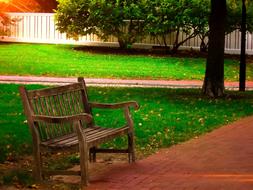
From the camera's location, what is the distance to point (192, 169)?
28.3 feet

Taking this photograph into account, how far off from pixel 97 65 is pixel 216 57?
29.7 ft

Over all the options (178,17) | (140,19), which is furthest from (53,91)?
(140,19)

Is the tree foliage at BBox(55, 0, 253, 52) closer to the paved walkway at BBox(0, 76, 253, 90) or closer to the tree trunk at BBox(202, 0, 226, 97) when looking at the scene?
the paved walkway at BBox(0, 76, 253, 90)

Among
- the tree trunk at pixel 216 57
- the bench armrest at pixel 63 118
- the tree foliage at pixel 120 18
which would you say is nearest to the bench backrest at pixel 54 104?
the bench armrest at pixel 63 118

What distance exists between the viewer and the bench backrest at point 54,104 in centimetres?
797

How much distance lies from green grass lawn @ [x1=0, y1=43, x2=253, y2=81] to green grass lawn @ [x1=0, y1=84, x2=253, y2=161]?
14.2ft

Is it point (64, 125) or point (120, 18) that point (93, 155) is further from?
point (120, 18)

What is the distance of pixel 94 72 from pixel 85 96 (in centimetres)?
1379

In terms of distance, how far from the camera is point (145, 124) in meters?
12.4

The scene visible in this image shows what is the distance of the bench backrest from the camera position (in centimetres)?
797

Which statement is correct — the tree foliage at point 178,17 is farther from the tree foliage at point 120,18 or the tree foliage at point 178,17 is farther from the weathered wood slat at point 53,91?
the weathered wood slat at point 53,91

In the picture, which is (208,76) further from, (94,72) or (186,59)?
(186,59)

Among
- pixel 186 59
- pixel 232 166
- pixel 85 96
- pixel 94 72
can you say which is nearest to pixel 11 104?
pixel 85 96

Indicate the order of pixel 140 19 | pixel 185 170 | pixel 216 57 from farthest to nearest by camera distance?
pixel 140 19
pixel 216 57
pixel 185 170
